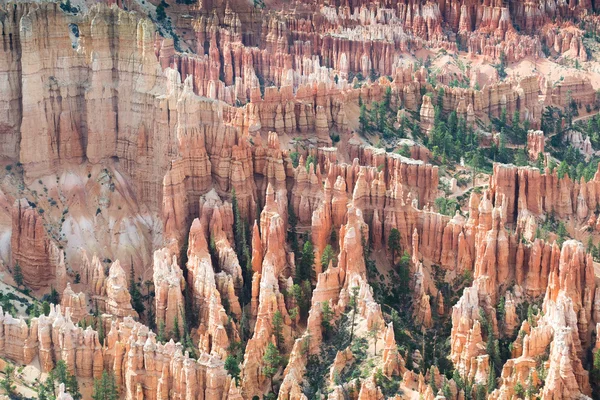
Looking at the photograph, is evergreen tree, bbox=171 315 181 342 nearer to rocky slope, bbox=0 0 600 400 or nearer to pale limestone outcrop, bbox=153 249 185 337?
pale limestone outcrop, bbox=153 249 185 337

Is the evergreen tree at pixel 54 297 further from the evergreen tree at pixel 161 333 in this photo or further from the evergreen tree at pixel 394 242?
the evergreen tree at pixel 394 242

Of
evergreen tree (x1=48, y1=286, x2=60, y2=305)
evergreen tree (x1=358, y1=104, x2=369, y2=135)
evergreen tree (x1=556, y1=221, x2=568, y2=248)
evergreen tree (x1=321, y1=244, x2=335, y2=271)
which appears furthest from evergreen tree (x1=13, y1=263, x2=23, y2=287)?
evergreen tree (x1=358, y1=104, x2=369, y2=135)

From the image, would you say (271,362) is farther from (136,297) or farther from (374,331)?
(136,297)

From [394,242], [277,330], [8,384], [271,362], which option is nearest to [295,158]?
[394,242]

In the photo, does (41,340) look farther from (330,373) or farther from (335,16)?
(335,16)

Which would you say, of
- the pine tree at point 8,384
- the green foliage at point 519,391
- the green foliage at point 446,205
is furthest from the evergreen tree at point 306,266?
the pine tree at point 8,384
